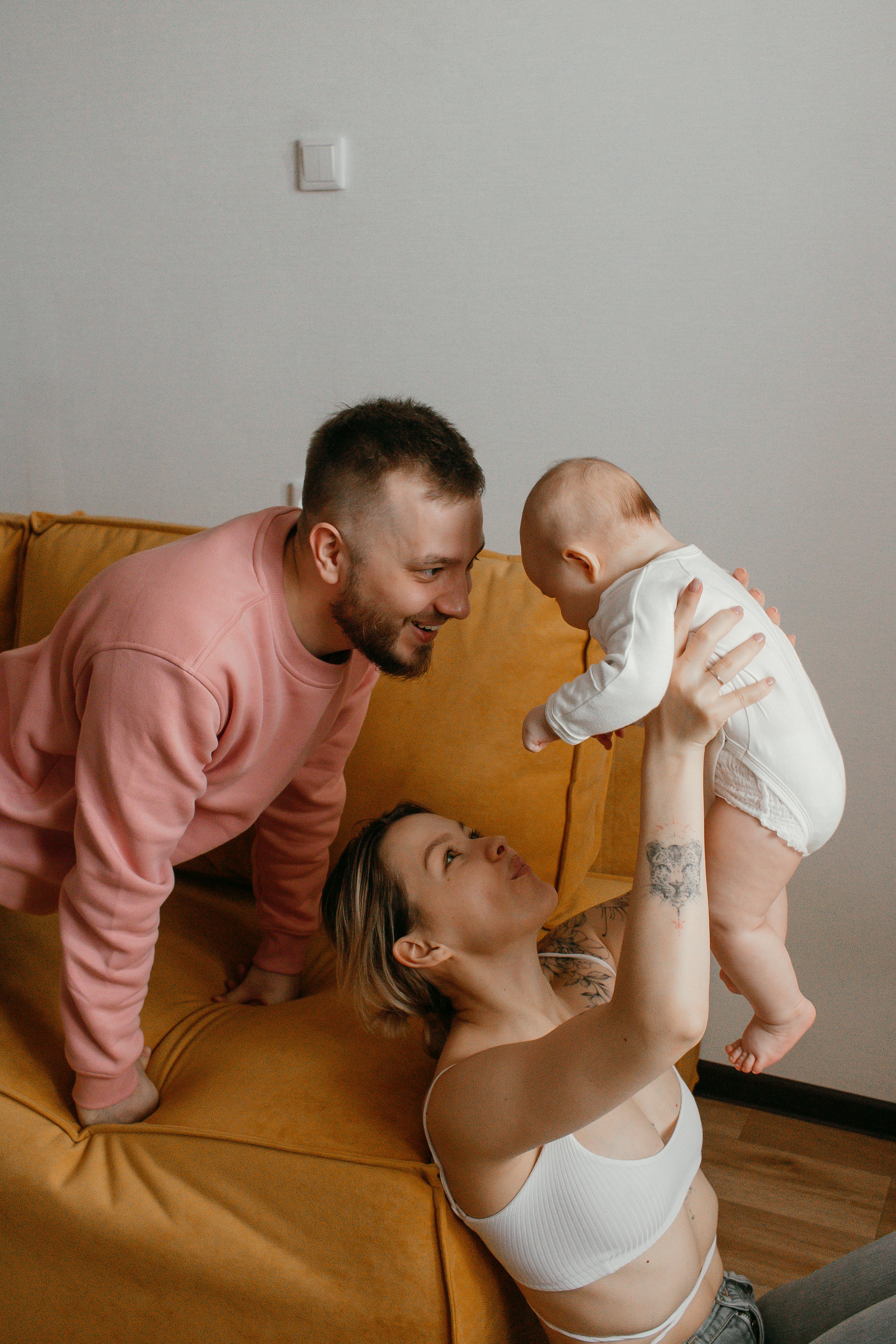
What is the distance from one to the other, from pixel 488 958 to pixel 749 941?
31 centimetres

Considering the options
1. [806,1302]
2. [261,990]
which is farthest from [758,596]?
[261,990]

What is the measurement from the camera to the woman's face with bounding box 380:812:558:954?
1089mm

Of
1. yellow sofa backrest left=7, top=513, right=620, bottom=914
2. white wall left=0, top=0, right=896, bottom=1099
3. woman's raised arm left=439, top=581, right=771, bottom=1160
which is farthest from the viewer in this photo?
white wall left=0, top=0, right=896, bottom=1099

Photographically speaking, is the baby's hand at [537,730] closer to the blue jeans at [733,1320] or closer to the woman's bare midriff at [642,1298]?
the woman's bare midriff at [642,1298]

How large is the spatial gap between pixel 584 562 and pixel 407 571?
24cm

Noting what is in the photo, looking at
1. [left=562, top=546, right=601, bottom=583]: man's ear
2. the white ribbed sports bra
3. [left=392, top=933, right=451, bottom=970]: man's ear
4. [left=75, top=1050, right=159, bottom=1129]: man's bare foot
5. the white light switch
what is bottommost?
[left=75, top=1050, right=159, bottom=1129]: man's bare foot

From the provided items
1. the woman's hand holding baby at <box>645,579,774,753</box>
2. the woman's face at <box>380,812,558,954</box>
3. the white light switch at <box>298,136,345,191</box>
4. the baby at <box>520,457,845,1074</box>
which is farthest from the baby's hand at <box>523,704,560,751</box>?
the white light switch at <box>298,136,345,191</box>

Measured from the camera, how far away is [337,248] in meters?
1.93

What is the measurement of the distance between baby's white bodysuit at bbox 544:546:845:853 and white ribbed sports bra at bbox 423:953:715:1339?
39 cm

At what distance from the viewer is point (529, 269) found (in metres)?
1.78

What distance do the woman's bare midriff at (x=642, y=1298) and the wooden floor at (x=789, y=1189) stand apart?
2.32ft

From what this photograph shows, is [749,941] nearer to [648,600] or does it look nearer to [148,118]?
[648,600]

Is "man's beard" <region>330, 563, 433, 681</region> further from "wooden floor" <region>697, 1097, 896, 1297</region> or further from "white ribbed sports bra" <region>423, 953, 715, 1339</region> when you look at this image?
"wooden floor" <region>697, 1097, 896, 1297</region>

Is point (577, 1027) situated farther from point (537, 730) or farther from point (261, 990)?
point (261, 990)
